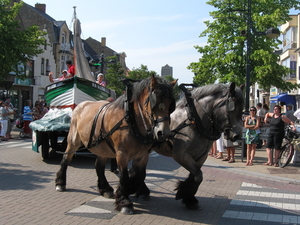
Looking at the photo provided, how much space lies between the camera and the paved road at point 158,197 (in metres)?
5.07

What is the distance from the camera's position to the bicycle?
9.83 metres

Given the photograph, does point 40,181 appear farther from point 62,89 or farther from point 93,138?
point 62,89

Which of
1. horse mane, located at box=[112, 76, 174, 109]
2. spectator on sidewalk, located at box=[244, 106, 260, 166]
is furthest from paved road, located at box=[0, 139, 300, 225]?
horse mane, located at box=[112, 76, 174, 109]

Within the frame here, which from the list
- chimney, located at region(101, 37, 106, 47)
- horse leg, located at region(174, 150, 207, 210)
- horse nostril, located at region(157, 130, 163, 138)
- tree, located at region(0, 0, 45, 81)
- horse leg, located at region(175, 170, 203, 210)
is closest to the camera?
horse nostril, located at region(157, 130, 163, 138)

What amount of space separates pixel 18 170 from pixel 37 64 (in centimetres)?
3544

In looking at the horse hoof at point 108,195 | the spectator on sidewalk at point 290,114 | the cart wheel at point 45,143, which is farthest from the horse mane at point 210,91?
the spectator on sidewalk at point 290,114

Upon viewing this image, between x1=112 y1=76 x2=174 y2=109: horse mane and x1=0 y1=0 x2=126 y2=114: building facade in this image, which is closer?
x1=112 y1=76 x2=174 y2=109: horse mane

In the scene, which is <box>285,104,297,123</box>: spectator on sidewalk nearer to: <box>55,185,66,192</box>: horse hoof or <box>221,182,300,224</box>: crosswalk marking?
<box>221,182,300,224</box>: crosswalk marking

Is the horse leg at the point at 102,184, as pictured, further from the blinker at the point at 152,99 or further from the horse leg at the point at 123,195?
the blinker at the point at 152,99

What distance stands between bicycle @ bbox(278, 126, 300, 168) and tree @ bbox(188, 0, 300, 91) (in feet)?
31.3

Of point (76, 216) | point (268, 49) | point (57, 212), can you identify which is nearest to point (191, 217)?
point (76, 216)

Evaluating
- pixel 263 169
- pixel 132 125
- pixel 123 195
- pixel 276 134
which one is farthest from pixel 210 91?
pixel 276 134

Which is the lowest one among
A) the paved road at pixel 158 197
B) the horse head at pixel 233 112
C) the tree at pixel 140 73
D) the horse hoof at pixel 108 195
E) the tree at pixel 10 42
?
the paved road at pixel 158 197

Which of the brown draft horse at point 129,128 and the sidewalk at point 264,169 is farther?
the sidewalk at point 264,169
